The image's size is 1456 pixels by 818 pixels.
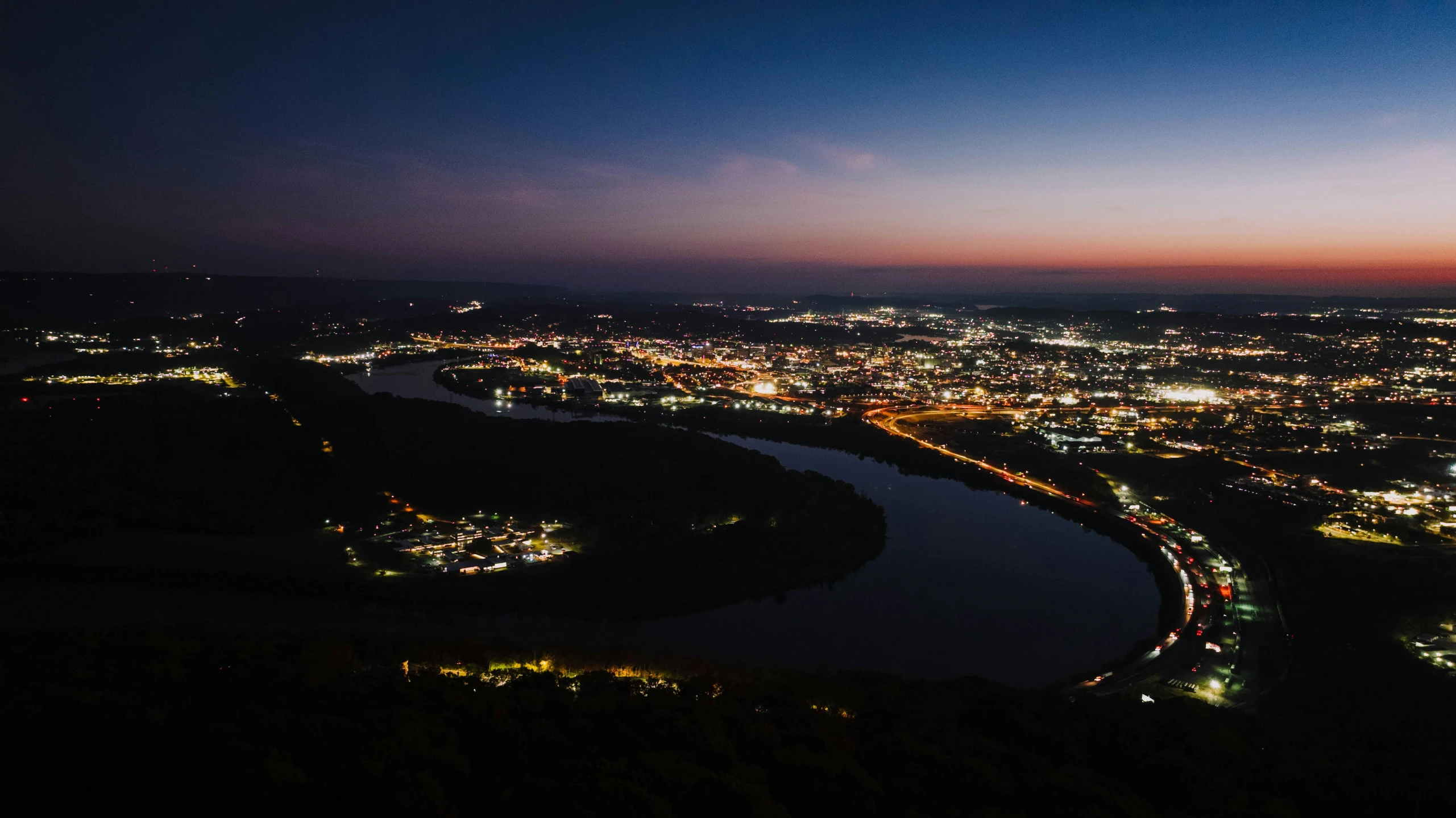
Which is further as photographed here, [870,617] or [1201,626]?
[870,617]

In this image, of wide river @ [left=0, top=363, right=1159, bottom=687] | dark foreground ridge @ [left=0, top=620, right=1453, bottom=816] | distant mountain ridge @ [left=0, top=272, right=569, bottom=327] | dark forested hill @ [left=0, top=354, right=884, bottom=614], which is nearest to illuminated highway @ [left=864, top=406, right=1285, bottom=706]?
wide river @ [left=0, top=363, right=1159, bottom=687]

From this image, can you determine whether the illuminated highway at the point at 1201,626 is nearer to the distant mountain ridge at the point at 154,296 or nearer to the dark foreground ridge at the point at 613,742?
the dark foreground ridge at the point at 613,742

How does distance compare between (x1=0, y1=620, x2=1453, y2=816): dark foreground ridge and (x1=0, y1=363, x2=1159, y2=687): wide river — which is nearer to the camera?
(x1=0, y1=620, x2=1453, y2=816): dark foreground ridge

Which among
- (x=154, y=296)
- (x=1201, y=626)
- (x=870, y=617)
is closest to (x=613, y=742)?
(x=870, y=617)

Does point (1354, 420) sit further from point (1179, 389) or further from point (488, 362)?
point (488, 362)

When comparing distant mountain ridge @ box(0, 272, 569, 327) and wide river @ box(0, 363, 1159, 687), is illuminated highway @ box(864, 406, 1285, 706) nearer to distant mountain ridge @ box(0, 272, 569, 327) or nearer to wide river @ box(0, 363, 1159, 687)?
wide river @ box(0, 363, 1159, 687)

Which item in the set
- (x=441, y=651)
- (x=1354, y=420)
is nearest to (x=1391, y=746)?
(x=441, y=651)

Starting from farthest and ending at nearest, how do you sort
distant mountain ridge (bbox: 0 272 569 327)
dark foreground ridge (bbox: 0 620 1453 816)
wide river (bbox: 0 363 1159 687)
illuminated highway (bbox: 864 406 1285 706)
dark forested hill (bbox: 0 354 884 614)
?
distant mountain ridge (bbox: 0 272 569 327)
dark forested hill (bbox: 0 354 884 614)
wide river (bbox: 0 363 1159 687)
illuminated highway (bbox: 864 406 1285 706)
dark foreground ridge (bbox: 0 620 1453 816)

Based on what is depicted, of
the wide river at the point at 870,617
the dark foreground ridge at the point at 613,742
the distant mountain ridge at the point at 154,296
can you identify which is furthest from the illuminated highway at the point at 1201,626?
the distant mountain ridge at the point at 154,296

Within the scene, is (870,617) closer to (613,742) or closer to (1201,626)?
(1201,626)

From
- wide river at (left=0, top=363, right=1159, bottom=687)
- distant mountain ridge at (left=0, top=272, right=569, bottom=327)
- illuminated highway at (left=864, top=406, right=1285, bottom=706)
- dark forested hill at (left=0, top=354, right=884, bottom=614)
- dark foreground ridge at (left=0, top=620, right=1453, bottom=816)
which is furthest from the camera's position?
distant mountain ridge at (left=0, top=272, right=569, bottom=327)
